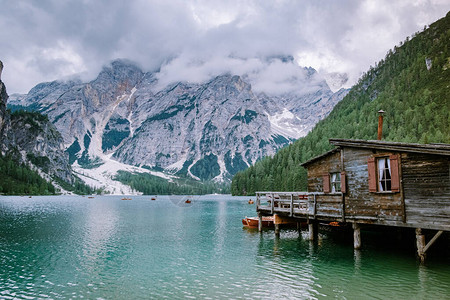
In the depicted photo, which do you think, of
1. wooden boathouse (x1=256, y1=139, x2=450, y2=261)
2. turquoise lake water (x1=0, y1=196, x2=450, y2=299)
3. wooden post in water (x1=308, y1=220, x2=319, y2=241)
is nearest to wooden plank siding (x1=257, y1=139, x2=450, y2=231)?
wooden boathouse (x1=256, y1=139, x2=450, y2=261)

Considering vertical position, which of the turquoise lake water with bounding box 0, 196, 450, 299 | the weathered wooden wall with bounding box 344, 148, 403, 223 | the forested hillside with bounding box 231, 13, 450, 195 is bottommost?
the turquoise lake water with bounding box 0, 196, 450, 299

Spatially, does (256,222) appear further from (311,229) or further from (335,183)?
(335,183)

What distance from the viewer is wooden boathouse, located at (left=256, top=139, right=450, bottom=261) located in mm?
22484

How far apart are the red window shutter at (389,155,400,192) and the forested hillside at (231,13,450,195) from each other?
89.9 meters

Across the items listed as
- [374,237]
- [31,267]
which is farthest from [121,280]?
[374,237]

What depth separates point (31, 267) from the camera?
26328 mm

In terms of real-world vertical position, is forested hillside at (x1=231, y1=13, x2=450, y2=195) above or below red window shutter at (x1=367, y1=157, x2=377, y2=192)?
above

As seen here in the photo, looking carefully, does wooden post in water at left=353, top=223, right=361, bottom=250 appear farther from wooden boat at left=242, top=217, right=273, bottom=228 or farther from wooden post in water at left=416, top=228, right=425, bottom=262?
wooden boat at left=242, top=217, right=273, bottom=228

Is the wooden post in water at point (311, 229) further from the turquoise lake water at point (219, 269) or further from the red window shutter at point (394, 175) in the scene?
the red window shutter at point (394, 175)

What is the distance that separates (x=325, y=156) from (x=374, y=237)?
45.1ft

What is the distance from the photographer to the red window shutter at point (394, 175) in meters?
24.7

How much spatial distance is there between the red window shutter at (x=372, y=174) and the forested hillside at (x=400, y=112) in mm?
89093

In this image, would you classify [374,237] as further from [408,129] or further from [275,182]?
[275,182]

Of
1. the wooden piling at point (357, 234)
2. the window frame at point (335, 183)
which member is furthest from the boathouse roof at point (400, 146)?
the wooden piling at point (357, 234)
